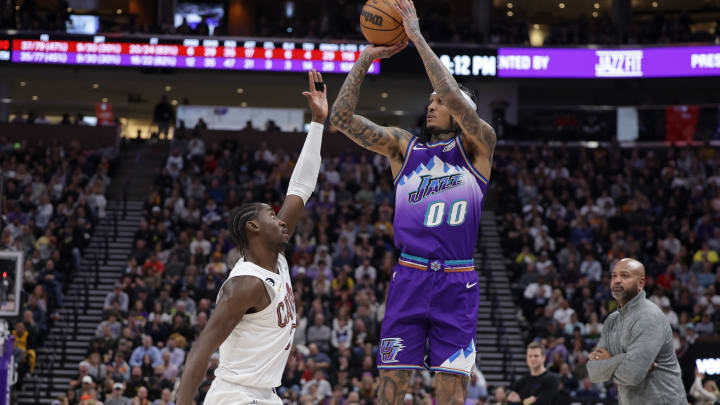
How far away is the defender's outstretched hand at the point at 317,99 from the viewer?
18.2 ft

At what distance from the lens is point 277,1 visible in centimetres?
3131

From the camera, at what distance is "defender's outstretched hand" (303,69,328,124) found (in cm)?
555

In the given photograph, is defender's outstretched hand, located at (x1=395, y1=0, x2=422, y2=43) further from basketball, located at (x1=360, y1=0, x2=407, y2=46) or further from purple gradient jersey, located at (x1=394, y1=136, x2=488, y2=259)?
purple gradient jersey, located at (x1=394, y1=136, x2=488, y2=259)

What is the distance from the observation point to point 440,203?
591 centimetres

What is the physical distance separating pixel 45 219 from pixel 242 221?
1776cm

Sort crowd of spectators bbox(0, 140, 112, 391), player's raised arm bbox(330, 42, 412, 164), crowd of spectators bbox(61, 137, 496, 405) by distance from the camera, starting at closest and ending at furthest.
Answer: player's raised arm bbox(330, 42, 412, 164)
crowd of spectators bbox(61, 137, 496, 405)
crowd of spectators bbox(0, 140, 112, 391)

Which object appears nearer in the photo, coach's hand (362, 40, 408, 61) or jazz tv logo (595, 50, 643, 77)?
coach's hand (362, 40, 408, 61)

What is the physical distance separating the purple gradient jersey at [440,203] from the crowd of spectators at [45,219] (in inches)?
480

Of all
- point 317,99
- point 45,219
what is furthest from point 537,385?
point 45,219

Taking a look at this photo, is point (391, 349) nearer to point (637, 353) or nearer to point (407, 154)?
point (407, 154)

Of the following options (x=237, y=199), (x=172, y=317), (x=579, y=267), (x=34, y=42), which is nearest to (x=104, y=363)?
(x=172, y=317)

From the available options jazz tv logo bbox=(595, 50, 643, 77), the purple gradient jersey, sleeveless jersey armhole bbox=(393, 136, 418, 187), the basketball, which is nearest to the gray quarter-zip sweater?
the purple gradient jersey

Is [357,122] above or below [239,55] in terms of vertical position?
below

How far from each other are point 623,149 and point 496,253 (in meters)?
6.04
